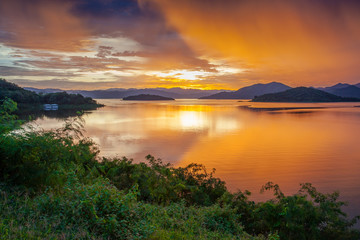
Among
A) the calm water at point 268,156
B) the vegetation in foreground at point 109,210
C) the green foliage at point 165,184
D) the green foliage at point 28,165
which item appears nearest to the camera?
the vegetation in foreground at point 109,210

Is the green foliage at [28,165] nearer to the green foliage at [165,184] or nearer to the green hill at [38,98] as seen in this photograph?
the green foliage at [165,184]

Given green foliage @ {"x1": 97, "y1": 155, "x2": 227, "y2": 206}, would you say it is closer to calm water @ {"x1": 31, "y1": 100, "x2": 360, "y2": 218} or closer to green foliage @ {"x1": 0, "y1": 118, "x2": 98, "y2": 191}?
calm water @ {"x1": 31, "y1": 100, "x2": 360, "y2": 218}

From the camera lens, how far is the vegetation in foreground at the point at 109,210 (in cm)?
569

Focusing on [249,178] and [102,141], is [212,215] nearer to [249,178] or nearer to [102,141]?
[249,178]

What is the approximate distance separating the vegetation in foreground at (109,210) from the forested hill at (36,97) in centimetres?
8697

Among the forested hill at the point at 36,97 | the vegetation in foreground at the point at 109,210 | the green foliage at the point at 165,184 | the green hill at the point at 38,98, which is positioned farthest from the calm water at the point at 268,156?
the forested hill at the point at 36,97

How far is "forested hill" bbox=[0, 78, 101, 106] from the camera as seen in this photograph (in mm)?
82500

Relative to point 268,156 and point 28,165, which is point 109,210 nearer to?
point 28,165

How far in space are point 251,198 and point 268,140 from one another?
21089mm

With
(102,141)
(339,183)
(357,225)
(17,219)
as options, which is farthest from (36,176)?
(102,141)

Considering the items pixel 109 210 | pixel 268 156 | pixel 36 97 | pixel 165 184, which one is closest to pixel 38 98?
pixel 36 97

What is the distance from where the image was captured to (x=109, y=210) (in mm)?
6121

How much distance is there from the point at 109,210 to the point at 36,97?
10460 centimetres

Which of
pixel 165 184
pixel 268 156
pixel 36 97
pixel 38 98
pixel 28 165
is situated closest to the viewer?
pixel 28 165
